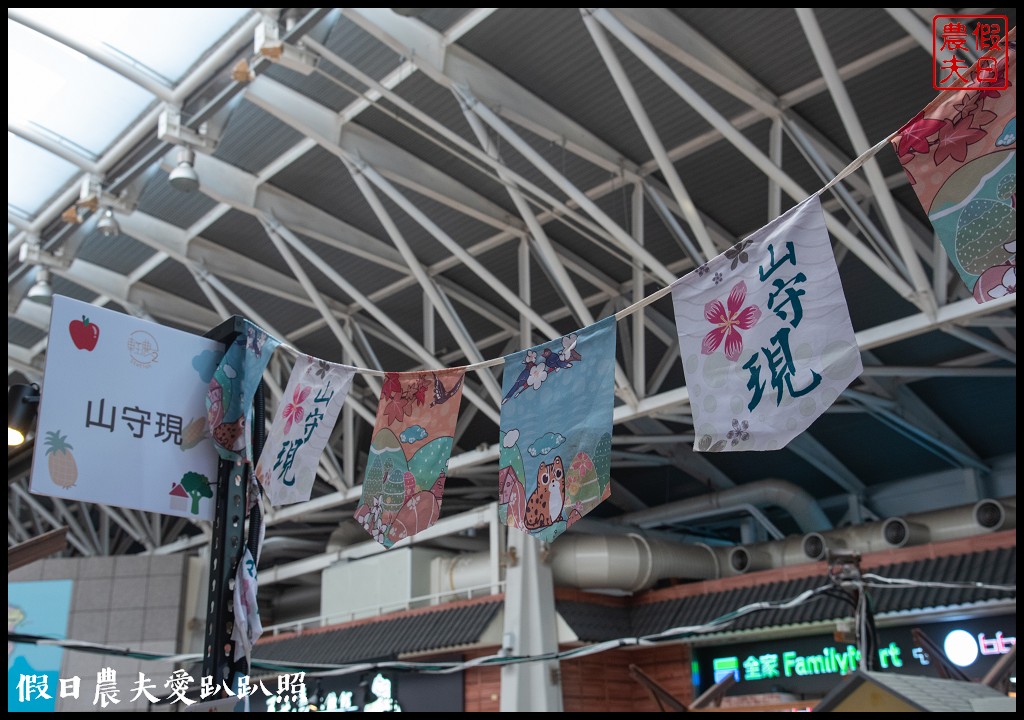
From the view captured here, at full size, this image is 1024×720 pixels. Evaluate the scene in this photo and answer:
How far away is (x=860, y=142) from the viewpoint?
1038 cm

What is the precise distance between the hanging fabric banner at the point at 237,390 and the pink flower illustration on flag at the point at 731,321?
311cm

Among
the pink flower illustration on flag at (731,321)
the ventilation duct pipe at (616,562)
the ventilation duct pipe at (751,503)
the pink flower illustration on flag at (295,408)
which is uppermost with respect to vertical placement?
the ventilation duct pipe at (751,503)

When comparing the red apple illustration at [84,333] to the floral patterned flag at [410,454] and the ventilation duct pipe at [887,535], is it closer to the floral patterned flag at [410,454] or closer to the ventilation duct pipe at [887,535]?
the floral patterned flag at [410,454]

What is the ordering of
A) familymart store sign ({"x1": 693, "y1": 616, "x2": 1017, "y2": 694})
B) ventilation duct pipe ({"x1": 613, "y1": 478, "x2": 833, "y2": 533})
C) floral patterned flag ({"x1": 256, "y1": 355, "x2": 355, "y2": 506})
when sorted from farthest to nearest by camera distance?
ventilation duct pipe ({"x1": 613, "y1": 478, "x2": 833, "y2": 533})
familymart store sign ({"x1": 693, "y1": 616, "x2": 1017, "y2": 694})
floral patterned flag ({"x1": 256, "y1": 355, "x2": 355, "y2": 506})

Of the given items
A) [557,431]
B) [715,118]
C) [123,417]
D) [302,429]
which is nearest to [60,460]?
[123,417]

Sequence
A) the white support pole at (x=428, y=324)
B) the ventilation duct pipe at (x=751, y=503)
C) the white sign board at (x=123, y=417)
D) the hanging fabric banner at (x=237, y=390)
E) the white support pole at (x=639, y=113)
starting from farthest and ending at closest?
the ventilation duct pipe at (x=751, y=503) → the white support pole at (x=428, y=324) → the white support pole at (x=639, y=113) → the hanging fabric banner at (x=237, y=390) → the white sign board at (x=123, y=417)

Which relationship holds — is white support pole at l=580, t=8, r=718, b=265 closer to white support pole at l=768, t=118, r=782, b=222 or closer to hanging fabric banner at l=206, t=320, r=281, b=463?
white support pole at l=768, t=118, r=782, b=222

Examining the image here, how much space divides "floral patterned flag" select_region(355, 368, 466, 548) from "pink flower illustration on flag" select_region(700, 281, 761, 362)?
2.05 metres

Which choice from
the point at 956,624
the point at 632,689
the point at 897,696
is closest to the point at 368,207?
the point at 632,689

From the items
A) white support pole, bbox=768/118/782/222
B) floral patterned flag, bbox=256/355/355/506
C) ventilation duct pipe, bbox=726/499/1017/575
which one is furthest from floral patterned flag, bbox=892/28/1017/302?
ventilation duct pipe, bbox=726/499/1017/575

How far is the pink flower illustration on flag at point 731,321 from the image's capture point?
512 cm

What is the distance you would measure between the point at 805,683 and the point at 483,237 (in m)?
10.0

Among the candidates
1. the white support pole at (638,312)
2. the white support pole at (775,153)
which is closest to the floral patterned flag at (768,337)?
the white support pole at (775,153)

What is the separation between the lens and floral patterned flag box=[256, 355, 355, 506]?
6918 mm
